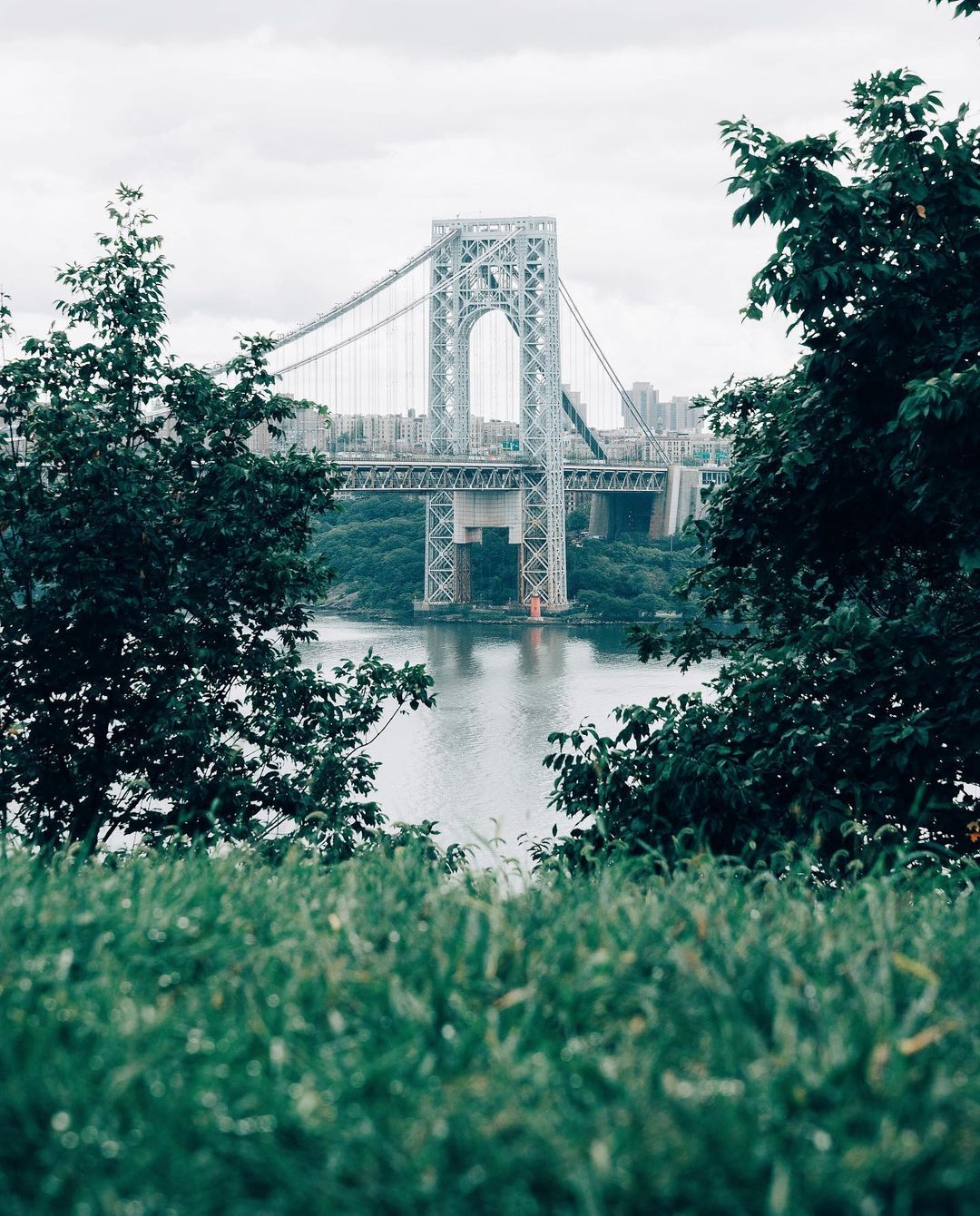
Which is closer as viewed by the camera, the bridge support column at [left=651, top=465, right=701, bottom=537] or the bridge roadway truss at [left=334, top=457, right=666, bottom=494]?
the bridge roadway truss at [left=334, top=457, right=666, bottom=494]

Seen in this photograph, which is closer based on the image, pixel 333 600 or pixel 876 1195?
→ pixel 876 1195

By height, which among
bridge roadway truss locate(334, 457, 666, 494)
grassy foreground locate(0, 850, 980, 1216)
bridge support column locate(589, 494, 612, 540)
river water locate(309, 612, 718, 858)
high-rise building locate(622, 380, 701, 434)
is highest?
high-rise building locate(622, 380, 701, 434)

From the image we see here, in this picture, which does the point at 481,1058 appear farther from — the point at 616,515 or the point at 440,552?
the point at 616,515

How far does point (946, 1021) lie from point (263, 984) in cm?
117

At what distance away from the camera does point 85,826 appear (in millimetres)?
8188

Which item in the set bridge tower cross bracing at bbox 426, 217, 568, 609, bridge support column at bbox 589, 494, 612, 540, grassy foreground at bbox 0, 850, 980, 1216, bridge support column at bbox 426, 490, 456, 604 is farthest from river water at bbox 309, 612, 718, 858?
bridge support column at bbox 589, 494, 612, 540

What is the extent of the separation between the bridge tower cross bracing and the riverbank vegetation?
1.18 meters

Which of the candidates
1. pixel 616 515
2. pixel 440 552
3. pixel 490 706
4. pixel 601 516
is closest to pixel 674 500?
pixel 616 515

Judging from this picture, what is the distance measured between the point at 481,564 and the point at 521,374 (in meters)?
7.87

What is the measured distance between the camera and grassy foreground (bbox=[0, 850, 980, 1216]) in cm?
166

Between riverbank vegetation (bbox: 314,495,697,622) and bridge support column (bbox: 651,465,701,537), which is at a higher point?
bridge support column (bbox: 651,465,701,537)

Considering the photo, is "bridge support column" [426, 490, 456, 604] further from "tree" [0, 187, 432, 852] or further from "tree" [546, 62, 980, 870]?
"tree" [546, 62, 980, 870]

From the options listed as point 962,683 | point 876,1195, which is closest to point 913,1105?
point 876,1195

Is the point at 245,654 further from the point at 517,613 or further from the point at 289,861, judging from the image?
the point at 517,613
